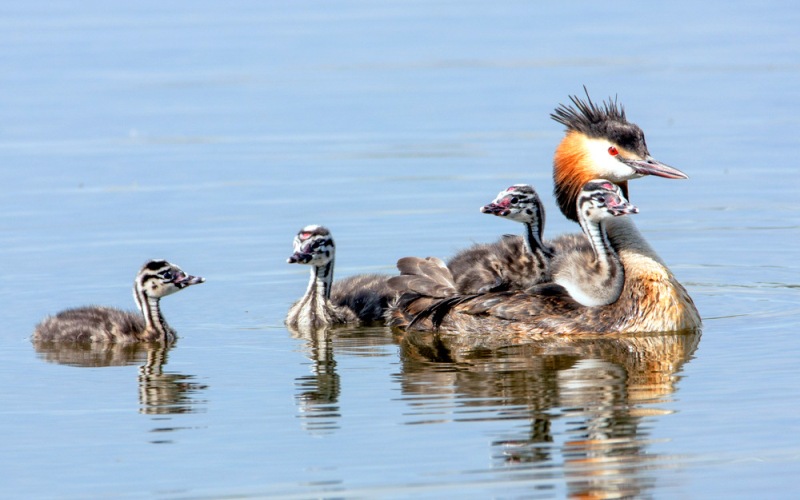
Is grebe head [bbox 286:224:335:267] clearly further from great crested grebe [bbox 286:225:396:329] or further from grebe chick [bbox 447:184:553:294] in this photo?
grebe chick [bbox 447:184:553:294]

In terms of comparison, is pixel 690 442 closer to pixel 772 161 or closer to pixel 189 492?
pixel 189 492

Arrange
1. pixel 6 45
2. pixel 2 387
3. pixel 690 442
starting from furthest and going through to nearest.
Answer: pixel 6 45
pixel 2 387
pixel 690 442

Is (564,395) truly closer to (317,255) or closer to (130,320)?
(317,255)

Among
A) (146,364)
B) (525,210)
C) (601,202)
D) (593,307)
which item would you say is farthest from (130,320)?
(601,202)

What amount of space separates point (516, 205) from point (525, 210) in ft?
0.27

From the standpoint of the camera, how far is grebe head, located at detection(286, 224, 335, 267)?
11.5m

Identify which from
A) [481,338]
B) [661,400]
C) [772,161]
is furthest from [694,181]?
[661,400]

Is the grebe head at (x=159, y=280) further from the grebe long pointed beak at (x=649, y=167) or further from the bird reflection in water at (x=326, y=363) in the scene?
the grebe long pointed beak at (x=649, y=167)

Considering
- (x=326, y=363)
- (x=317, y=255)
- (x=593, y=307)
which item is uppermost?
(x=317, y=255)

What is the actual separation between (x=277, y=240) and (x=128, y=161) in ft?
12.3

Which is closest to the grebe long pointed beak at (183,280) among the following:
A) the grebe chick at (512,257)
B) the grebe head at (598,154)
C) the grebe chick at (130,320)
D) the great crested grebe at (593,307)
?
the grebe chick at (130,320)

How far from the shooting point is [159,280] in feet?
37.2

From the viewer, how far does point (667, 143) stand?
1730 cm

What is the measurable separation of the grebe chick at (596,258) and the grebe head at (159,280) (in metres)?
2.66
